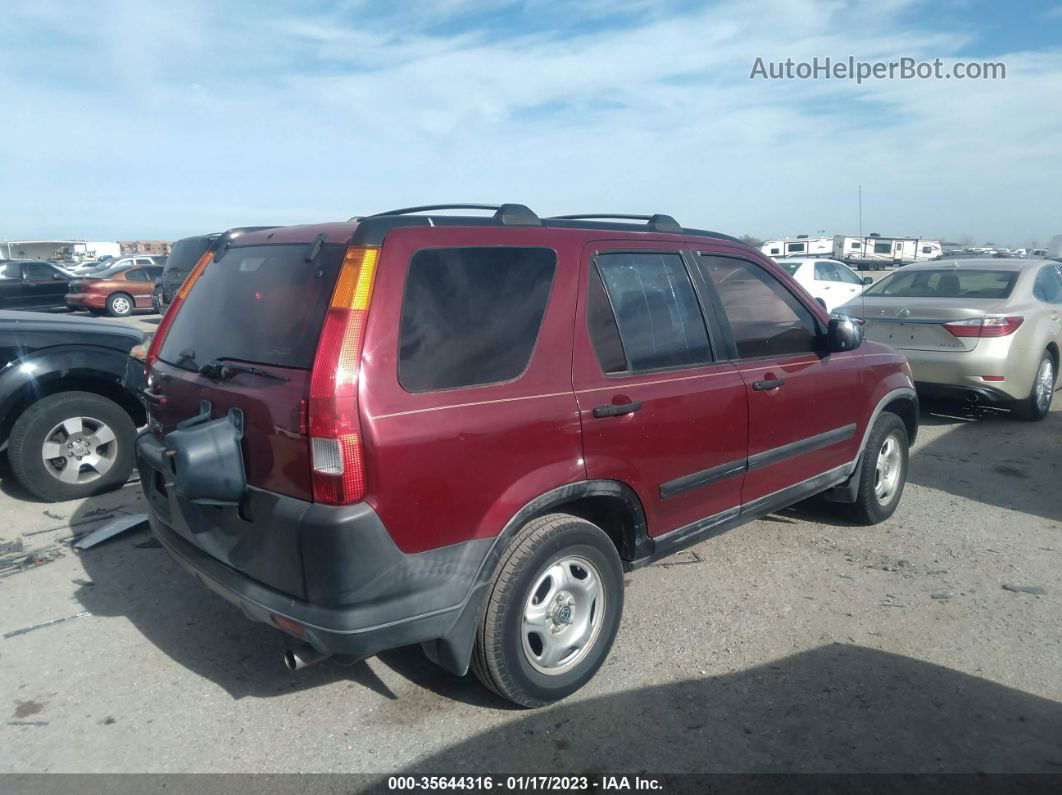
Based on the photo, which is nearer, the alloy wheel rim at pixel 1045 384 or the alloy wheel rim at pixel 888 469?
the alloy wheel rim at pixel 888 469

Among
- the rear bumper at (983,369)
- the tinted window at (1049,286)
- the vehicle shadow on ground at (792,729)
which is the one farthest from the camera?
the tinted window at (1049,286)

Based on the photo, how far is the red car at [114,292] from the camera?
21.3 m

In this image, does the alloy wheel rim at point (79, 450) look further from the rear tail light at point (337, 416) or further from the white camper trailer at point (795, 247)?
the white camper trailer at point (795, 247)

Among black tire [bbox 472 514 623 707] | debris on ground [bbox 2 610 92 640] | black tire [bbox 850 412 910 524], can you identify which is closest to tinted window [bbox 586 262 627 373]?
black tire [bbox 472 514 623 707]

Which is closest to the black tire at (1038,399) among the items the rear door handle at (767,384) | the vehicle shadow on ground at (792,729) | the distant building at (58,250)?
the rear door handle at (767,384)

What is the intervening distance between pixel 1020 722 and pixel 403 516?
8.32 feet

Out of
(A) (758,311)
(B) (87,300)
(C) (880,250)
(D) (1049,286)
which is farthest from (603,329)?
(C) (880,250)

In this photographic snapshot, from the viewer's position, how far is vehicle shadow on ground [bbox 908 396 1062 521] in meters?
5.70

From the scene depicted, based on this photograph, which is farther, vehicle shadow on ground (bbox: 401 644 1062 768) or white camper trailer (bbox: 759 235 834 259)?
white camper trailer (bbox: 759 235 834 259)

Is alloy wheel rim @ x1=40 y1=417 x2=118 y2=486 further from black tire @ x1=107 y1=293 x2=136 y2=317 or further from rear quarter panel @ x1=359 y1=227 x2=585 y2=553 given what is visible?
black tire @ x1=107 y1=293 x2=136 y2=317

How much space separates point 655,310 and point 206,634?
2637 mm

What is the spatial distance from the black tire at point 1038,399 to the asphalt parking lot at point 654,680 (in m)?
3.42

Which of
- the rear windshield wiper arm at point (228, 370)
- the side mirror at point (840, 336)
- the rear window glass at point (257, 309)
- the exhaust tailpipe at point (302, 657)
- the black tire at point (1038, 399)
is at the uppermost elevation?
the rear window glass at point (257, 309)

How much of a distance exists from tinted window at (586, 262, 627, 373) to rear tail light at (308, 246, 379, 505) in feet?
3.44
